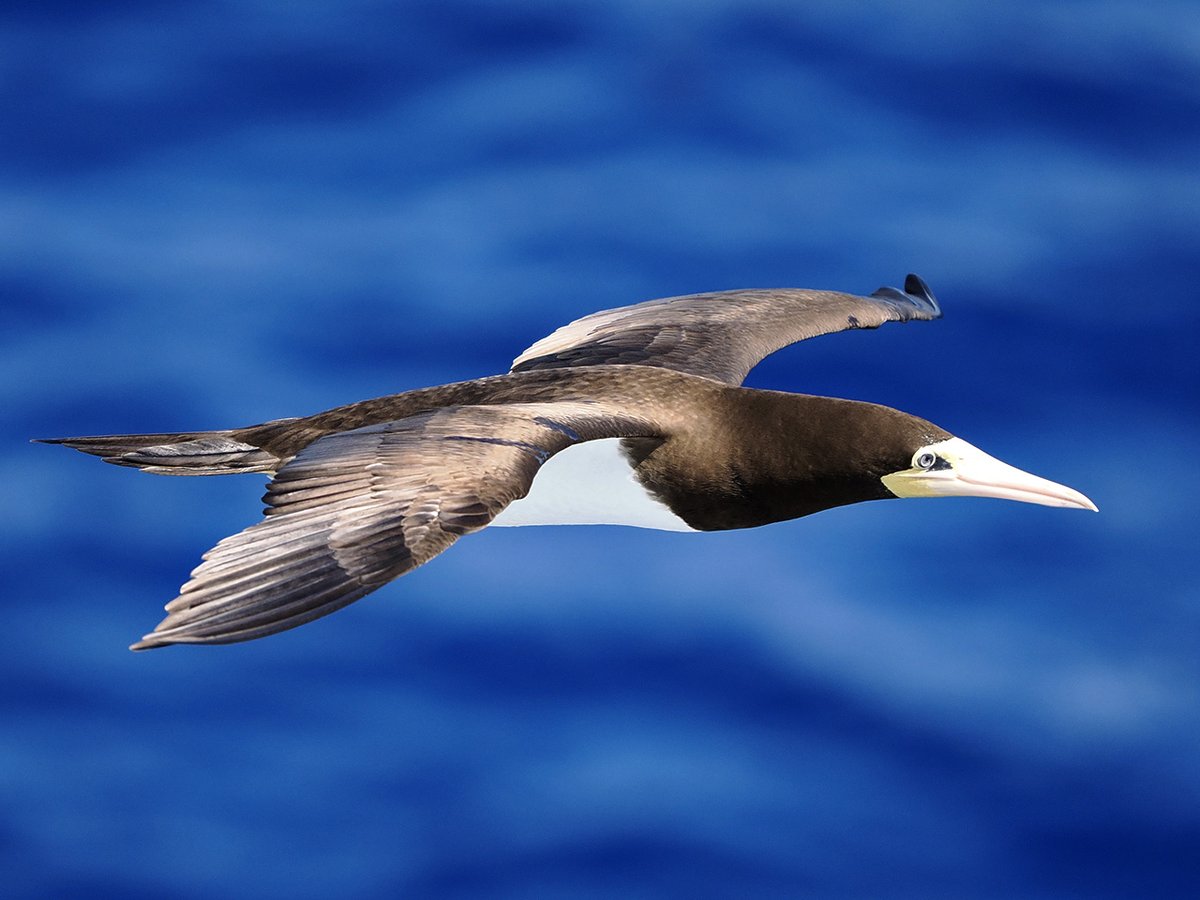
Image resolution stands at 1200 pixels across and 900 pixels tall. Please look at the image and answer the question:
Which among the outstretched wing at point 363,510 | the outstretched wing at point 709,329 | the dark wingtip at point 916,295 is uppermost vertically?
the dark wingtip at point 916,295

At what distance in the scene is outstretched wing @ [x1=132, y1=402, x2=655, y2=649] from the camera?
8344 mm

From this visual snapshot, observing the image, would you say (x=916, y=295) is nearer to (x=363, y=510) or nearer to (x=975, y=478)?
(x=975, y=478)

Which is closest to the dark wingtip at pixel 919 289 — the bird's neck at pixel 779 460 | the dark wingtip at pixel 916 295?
the dark wingtip at pixel 916 295

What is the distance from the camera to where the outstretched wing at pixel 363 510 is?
8344mm

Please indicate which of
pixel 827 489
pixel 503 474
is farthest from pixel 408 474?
pixel 827 489

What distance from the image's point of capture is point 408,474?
9.24 meters

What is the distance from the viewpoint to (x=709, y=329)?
41.5 ft

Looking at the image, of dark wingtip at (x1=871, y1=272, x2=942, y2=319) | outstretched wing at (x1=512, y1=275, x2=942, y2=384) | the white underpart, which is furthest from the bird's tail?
dark wingtip at (x1=871, y1=272, x2=942, y2=319)

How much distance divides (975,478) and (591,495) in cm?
194

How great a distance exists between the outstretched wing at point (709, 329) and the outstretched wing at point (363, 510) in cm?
218

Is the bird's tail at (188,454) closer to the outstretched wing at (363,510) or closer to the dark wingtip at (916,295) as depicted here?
the outstretched wing at (363,510)

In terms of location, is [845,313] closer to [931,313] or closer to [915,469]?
[931,313]

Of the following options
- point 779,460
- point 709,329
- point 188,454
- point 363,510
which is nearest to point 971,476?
point 779,460

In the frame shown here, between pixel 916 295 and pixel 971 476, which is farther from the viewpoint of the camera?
pixel 916 295
